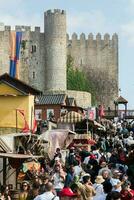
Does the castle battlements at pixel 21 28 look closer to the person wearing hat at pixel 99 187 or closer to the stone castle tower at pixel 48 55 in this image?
the stone castle tower at pixel 48 55

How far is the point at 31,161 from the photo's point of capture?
26.8m

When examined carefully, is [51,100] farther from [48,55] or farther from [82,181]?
[48,55]

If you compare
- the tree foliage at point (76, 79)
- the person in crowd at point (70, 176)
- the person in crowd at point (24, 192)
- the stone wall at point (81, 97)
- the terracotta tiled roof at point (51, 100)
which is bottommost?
the person in crowd at point (24, 192)

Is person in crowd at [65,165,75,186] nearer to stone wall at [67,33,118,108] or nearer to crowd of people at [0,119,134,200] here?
crowd of people at [0,119,134,200]

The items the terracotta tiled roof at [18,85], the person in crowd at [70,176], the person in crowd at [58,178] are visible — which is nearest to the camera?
the person in crowd at [70,176]

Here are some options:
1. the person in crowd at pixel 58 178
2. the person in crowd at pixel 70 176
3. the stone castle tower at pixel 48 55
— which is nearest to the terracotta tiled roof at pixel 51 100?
the person in crowd at pixel 70 176

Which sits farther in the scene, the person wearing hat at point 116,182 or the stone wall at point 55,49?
the stone wall at point 55,49

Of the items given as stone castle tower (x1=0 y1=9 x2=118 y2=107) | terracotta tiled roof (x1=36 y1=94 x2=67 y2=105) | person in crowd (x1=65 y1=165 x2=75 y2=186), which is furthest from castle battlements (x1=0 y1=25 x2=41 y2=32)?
person in crowd (x1=65 y1=165 x2=75 y2=186)

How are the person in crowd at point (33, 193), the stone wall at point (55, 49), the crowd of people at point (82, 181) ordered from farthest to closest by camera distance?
the stone wall at point (55, 49) < the person in crowd at point (33, 193) < the crowd of people at point (82, 181)

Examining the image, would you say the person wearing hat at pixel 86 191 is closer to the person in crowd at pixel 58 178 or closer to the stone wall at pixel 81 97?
the person in crowd at pixel 58 178

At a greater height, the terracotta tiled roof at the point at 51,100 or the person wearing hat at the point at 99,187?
the terracotta tiled roof at the point at 51,100

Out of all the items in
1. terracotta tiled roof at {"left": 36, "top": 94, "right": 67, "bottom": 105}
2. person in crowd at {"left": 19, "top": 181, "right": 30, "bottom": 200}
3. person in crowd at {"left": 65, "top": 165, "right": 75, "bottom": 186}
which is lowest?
person in crowd at {"left": 19, "top": 181, "right": 30, "bottom": 200}

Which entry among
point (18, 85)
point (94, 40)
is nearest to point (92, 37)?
point (94, 40)

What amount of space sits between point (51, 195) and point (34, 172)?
823 centimetres
